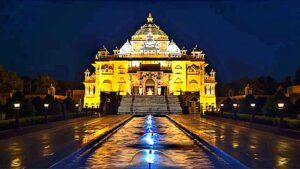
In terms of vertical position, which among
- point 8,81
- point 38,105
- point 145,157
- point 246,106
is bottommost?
point 145,157

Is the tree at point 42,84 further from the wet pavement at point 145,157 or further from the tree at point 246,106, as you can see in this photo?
the wet pavement at point 145,157

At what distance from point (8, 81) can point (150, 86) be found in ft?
87.4

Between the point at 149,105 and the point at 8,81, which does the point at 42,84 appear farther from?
the point at 149,105

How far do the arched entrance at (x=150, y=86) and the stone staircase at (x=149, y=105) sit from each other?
44.9ft

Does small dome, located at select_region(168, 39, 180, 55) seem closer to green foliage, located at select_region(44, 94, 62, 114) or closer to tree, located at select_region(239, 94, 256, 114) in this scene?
tree, located at select_region(239, 94, 256, 114)

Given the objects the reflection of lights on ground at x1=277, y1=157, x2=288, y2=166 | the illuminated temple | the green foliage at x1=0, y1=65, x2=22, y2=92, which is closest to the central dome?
the illuminated temple

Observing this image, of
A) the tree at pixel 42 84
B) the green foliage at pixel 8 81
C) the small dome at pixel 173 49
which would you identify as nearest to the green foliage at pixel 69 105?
the green foliage at pixel 8 81

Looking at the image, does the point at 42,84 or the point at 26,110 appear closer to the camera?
the point at 26,110

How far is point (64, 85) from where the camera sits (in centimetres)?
11025

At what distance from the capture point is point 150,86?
8131 cm

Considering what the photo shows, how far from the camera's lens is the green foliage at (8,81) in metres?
61.8

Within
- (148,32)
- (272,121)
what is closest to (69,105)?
(272,121)

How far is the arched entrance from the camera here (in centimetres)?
7951

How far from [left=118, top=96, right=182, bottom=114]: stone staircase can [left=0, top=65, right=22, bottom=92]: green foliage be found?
570 inches
